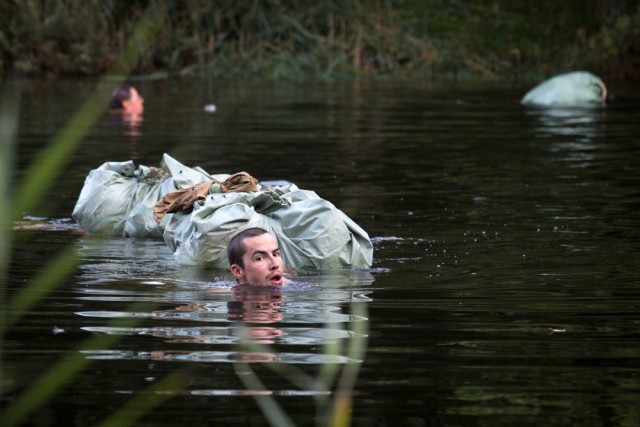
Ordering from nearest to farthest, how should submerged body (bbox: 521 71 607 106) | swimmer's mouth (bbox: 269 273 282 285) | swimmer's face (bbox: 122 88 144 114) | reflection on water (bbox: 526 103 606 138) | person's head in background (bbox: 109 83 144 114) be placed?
1. swimmer's mouth (bbox: 269 273 282 285)
2. reflection on water (bbox: 526 103 606 138)
3. person's head in background (bbox: 109 83 144 114)
4. swimmer's face (bbox: 122 88 144 114)
5. submerged body (bbox: 521 71 607 106)

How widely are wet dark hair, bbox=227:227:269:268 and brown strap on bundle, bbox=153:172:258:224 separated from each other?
3.52ft

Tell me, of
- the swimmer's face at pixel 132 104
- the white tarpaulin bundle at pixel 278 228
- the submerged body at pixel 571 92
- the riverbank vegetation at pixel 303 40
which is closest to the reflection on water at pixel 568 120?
the submerged body at pixel 571 92

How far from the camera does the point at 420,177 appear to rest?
14.9 metres

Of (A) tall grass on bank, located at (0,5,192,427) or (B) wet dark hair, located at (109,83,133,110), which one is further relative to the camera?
(B) wet dark hair, located at (109,83,133,110)

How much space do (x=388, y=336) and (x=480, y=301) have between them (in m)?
1.28

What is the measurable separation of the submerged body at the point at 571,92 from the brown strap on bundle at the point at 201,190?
15438mm

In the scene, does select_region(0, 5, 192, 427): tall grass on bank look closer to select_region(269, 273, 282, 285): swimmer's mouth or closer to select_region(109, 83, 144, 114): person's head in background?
select_region(269, 273, 282, 285): swimmer's mouth

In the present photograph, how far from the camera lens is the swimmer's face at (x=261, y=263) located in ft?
28.1

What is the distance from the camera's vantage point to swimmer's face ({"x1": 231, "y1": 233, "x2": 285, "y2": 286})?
8.55 metres

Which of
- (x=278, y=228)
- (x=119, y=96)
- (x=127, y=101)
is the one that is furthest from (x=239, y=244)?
(x=127, y=101)

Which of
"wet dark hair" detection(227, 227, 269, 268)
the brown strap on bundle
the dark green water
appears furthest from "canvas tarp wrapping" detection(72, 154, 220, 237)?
"wet dark hair" detection(227, 227, 269, 268)

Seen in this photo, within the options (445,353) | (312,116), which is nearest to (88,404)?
(445,353)

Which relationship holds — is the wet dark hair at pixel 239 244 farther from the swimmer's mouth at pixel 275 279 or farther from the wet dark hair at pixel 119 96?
the wet dark hair at pixel 119 96

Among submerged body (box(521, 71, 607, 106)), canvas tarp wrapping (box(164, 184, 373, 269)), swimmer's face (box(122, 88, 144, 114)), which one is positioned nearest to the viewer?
canvas tarp wrapping (box(164, 184, 373, 269))
